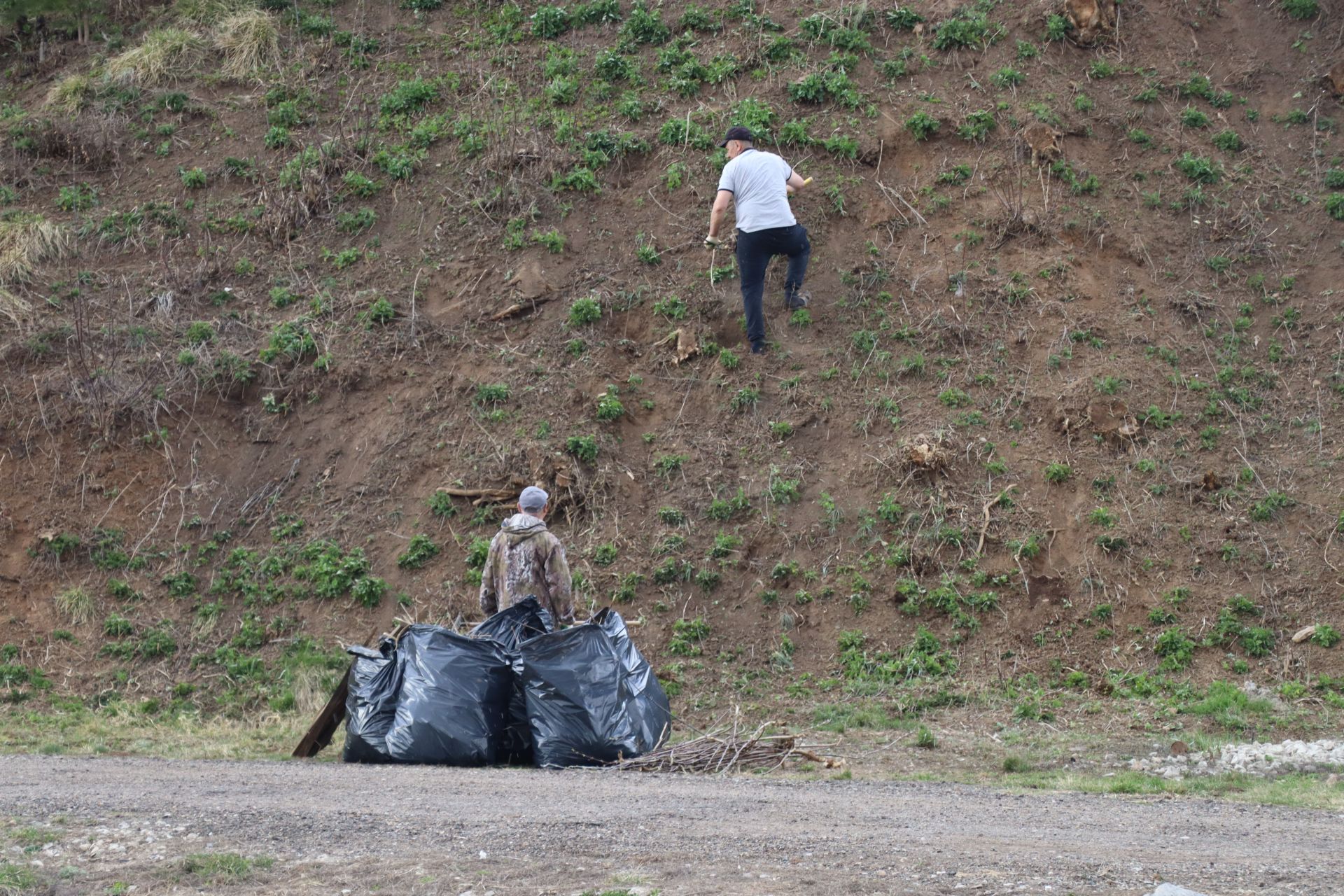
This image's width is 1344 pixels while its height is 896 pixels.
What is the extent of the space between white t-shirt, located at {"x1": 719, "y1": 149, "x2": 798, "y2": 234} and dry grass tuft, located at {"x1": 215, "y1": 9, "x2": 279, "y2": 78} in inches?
266

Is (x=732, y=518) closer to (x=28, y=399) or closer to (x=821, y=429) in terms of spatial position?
(x=821, y=429)

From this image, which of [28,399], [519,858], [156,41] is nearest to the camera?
[519,858]

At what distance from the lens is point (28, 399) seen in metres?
10.7

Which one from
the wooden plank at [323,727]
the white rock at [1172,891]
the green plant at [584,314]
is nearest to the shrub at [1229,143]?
the green plant at [584,314]

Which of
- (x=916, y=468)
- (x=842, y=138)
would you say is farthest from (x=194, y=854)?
(x=842, y=138)

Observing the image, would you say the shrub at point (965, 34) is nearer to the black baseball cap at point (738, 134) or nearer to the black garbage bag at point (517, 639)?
the black baseball cap at point (738, 134)

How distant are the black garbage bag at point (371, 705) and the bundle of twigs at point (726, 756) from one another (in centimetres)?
117

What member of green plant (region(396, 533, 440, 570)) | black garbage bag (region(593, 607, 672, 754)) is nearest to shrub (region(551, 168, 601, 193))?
green plant (region(396, 533, 440, 570))

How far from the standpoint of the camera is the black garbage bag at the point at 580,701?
646 cm

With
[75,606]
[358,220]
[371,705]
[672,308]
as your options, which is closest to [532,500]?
[371,705]

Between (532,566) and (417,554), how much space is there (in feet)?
8.19

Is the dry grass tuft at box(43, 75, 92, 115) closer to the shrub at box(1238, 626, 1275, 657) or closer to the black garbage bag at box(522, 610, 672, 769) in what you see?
the black garbage bag at box(522, 610, 672, 769)

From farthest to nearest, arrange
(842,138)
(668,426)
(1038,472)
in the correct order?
(842,138)
(668,426)
(1038,472)

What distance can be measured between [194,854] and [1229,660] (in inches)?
248
